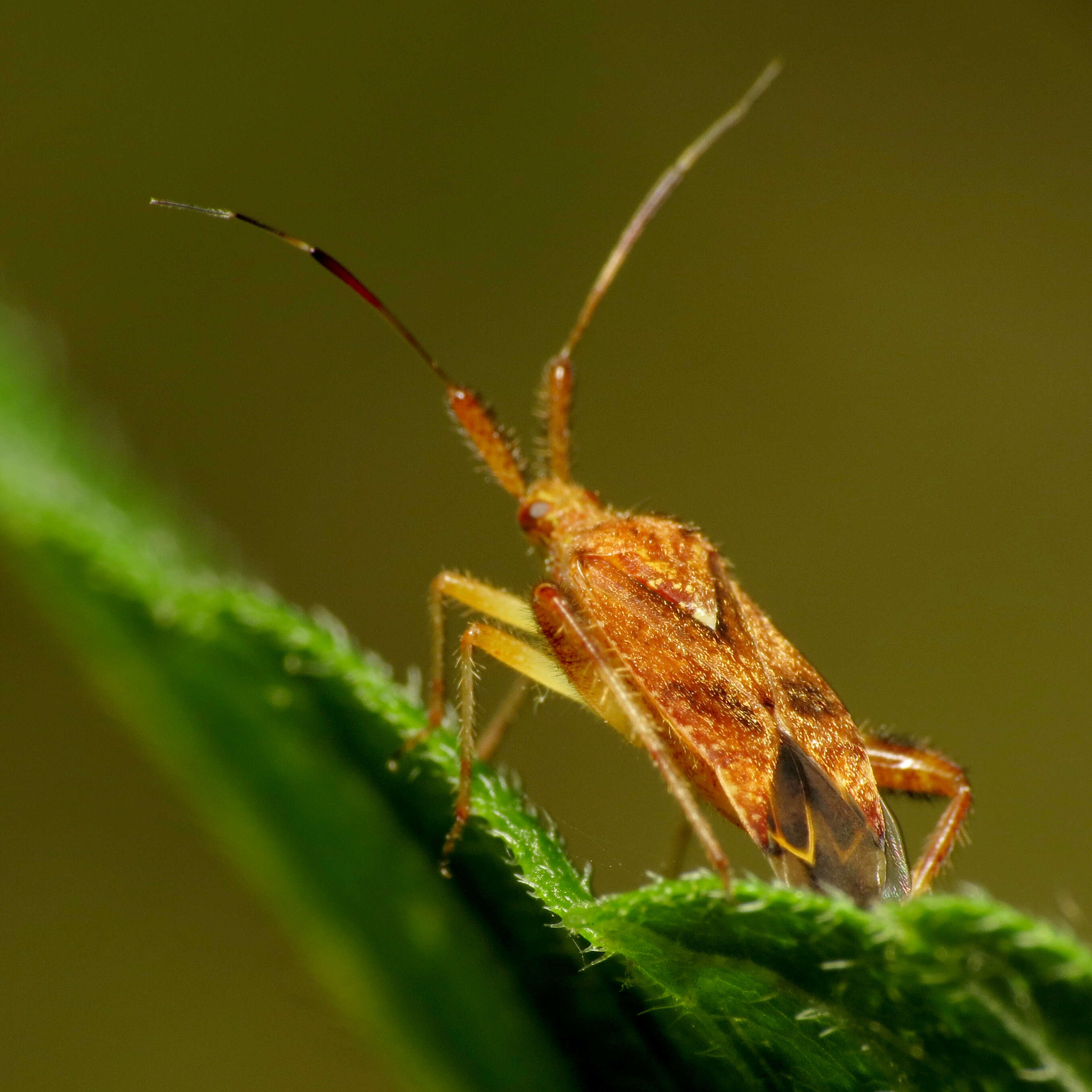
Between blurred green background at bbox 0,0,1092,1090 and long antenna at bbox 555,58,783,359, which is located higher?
blurred green background at bbox 0,0,1092,1090

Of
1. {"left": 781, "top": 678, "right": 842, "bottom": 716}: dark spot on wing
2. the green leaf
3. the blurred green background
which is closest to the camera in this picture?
the green leaf

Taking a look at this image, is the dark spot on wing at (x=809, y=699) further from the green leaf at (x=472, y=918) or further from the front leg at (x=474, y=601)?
the green leaf at (x=472, y=918)

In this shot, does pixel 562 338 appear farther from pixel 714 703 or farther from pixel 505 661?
pixel 714 703

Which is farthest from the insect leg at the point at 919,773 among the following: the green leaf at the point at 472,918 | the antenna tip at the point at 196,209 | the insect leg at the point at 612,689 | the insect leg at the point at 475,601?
the antenna tip at the point at 196,209

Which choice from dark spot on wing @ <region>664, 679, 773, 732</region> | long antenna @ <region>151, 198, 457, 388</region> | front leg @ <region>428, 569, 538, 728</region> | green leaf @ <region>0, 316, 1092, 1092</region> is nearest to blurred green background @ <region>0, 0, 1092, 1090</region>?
front leg @ <region>428, 569, 538, 728</region>

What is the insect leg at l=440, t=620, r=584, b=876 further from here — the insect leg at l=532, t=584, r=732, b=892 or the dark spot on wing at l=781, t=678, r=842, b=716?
the dark spot on wing at l=781, t=678, r=842, b=716

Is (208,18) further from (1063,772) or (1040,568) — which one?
(1063,772)

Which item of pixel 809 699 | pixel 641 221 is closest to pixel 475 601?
pixel 809 699

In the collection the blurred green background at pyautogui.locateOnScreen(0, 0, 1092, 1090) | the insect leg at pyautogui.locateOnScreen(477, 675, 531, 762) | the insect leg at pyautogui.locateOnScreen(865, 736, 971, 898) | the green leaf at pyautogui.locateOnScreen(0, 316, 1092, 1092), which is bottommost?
the green leaf at pyautogui.locateOnScreen(0, 316, 1092, 1092)

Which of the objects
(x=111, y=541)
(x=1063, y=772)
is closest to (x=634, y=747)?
(x=111, y=541)
